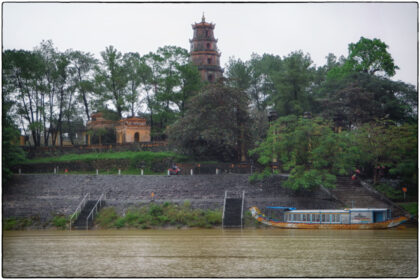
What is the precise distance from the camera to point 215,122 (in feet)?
112

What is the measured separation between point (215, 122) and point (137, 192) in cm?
754

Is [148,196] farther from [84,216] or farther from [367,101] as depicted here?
[367,101]

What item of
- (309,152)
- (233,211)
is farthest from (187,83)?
(233,211)

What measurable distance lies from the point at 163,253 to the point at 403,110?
27.2 m

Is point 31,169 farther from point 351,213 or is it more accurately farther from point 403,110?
point 403,110

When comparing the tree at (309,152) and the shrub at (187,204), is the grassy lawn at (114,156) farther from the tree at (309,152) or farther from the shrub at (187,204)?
the shrub at (187,204)

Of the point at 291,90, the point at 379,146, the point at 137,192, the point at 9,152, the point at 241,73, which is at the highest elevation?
the point at 241,73

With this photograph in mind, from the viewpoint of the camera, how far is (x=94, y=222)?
2678 centimetres

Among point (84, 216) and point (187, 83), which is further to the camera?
point (187, 83)

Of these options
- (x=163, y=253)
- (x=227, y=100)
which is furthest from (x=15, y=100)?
(x=163, y=253)

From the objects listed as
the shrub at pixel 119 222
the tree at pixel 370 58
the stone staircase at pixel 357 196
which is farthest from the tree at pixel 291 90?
the shrub at pixel 119 222

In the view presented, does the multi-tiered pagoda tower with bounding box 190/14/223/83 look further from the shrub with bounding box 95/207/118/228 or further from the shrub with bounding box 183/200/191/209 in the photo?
the shrub with bounding box 95/207/118/228

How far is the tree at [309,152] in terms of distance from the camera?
2719 centimetres

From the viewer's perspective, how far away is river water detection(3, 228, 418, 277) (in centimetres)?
1251
